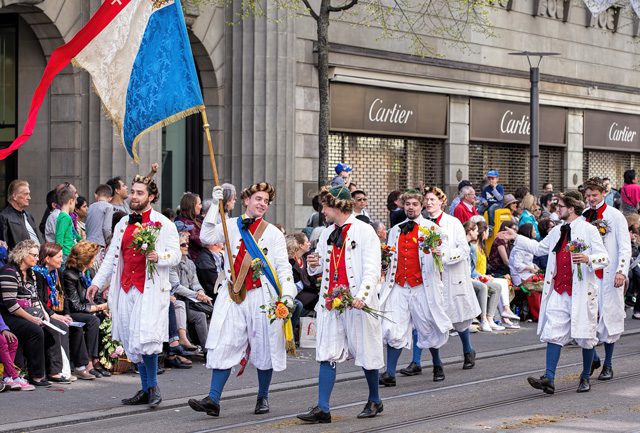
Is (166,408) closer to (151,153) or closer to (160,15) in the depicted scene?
(160,15)

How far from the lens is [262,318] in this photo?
11023mm

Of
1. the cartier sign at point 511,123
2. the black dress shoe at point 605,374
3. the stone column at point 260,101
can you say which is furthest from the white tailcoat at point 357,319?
the cartier sign at point 511,123

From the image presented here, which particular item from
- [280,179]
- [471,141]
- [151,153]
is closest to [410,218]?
[151,153]

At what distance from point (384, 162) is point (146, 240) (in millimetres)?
16687

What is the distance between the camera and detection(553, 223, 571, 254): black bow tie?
1259 cm

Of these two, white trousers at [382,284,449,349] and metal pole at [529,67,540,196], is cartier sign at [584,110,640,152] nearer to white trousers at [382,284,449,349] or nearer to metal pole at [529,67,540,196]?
metal pole at [529,67,540,196]

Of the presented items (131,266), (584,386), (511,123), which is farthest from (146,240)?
(511,123)

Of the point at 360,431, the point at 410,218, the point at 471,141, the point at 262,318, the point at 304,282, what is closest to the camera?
the point at 360,431

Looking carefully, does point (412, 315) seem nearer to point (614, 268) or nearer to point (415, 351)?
point (415, 351)

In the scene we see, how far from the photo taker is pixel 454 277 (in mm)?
14320

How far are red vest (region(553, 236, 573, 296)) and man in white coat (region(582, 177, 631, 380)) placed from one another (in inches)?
30.1

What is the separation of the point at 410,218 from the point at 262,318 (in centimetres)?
285

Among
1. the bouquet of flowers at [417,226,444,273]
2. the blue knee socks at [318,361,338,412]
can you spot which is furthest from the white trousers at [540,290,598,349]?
the blue knee socks at [318,361,338,412]

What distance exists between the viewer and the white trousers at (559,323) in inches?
484
